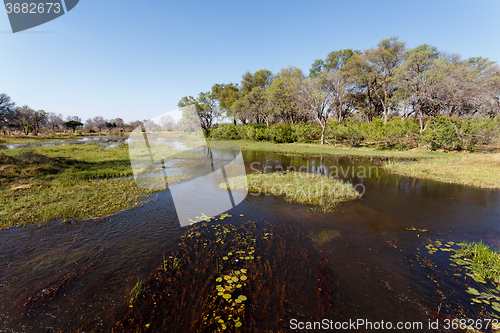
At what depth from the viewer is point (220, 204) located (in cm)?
A: 1213

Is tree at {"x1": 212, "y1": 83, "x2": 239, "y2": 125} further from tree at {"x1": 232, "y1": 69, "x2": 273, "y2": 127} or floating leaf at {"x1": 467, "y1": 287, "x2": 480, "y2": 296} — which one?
floating leaf at {"x1": 467, "y1": 287, "x2": 480, "y2": 296}

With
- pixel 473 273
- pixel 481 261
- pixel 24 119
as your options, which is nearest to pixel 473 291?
pixel 473 273

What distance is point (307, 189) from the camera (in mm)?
14102

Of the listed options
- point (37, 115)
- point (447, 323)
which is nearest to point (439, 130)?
point (447, 323)

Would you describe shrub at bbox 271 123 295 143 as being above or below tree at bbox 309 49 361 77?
below

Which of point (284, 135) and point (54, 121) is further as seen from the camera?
point (54, 121)

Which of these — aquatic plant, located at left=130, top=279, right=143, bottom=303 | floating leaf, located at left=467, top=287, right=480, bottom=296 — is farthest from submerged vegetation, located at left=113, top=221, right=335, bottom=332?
floating leaf, located at left=467, top=287, right=480, bottom=296

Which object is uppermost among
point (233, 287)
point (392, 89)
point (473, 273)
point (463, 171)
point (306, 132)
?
point (392, 89)

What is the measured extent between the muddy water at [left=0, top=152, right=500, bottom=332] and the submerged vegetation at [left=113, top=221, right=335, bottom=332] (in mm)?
518

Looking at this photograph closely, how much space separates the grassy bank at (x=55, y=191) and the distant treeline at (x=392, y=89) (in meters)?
39.6

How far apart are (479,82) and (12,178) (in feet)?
203

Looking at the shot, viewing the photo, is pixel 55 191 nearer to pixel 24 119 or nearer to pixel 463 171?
pixel 463 171

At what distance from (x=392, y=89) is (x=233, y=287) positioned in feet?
177

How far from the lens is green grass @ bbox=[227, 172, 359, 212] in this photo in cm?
1253
